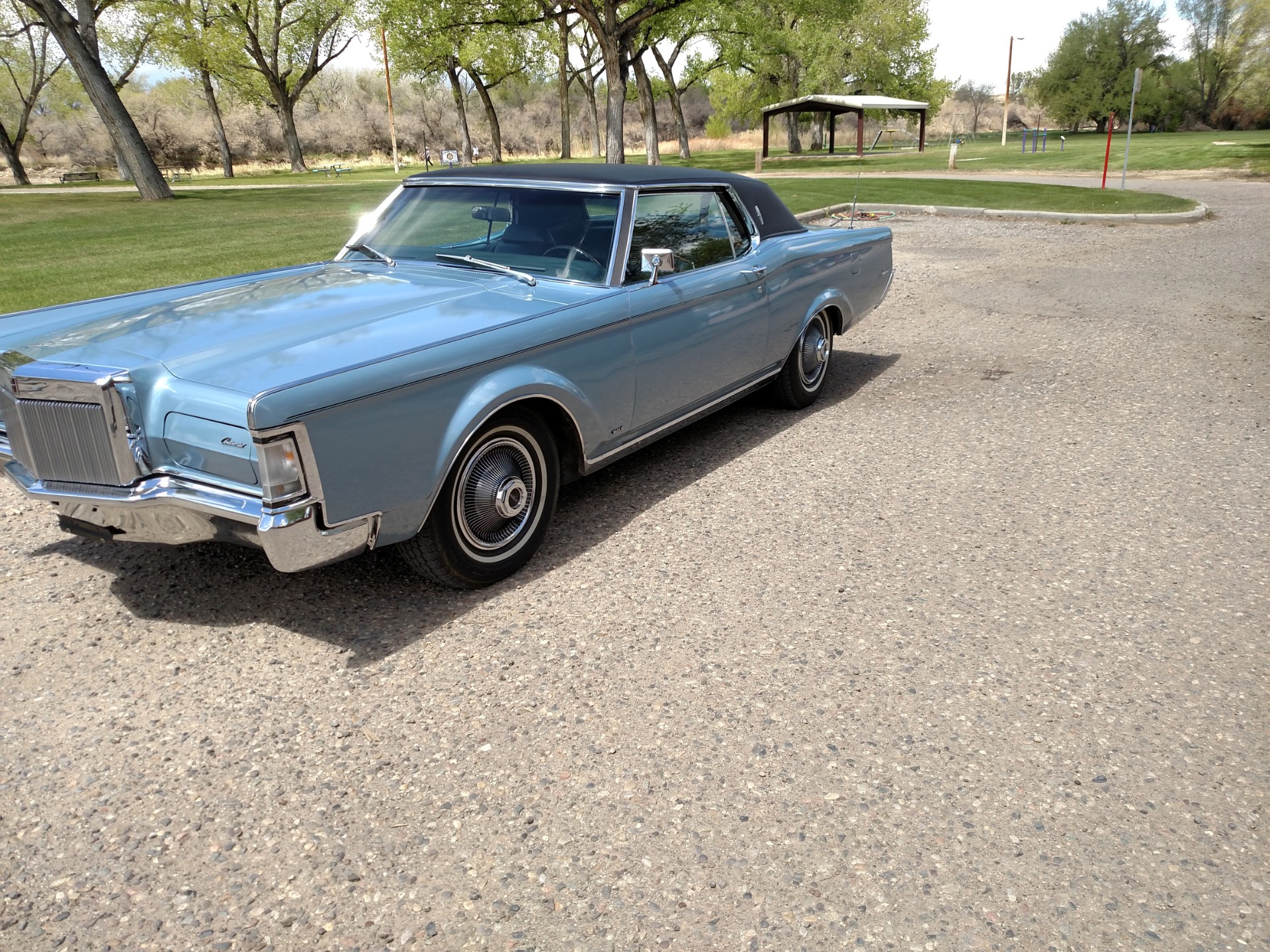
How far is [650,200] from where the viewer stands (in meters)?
4.40

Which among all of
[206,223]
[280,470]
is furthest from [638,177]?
[206,223]

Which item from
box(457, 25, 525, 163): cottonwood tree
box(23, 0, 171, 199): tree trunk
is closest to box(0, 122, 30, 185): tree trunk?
box(23, 0, 171, 199): tree trunk

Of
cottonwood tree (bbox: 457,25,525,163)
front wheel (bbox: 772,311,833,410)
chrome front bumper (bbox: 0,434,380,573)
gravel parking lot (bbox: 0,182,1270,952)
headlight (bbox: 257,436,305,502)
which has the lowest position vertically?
gravel parking lot (bbox: 0,182,1270,952)

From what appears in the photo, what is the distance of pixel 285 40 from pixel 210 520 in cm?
4536

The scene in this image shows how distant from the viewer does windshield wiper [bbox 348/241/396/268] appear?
4379 mm

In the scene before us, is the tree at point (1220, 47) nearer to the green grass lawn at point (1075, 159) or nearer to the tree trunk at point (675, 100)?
the green grass lawn at point (1075, 159)

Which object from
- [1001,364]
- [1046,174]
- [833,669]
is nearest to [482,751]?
[833,669]

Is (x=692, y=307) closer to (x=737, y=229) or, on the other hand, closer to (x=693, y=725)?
(x=737, y=229)

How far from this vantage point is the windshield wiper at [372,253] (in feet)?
14.4

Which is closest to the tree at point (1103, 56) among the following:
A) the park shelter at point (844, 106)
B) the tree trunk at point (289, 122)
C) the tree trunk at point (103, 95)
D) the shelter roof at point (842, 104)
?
the park shelter at point (844, 106)

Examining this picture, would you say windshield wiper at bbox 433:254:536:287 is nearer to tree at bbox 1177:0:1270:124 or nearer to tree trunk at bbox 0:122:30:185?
tree trunk at bbox 0:122:30:185

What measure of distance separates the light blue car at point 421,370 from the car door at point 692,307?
1 cm

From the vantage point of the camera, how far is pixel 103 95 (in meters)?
20.2

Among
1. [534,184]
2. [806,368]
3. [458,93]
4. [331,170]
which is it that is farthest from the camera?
[458,93]
